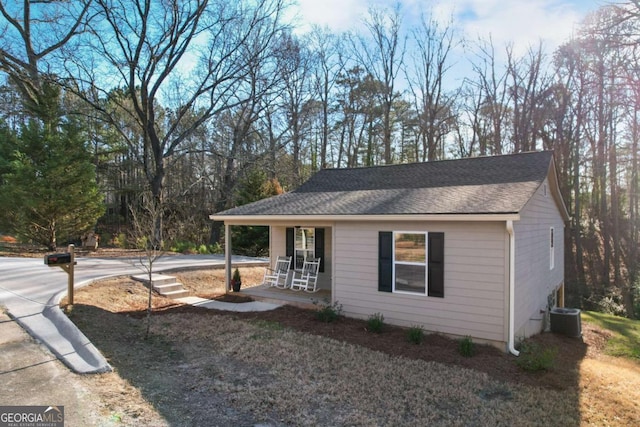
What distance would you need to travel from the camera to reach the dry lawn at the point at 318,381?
4.05m

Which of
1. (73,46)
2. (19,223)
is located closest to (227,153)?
(73,46)

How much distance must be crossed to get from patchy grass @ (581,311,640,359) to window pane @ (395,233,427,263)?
5.39m

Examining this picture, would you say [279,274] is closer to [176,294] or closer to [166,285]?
[176,294]

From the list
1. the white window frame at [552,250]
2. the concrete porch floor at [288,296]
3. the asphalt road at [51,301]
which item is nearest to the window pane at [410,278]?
the concrete porch floor at [288,296]

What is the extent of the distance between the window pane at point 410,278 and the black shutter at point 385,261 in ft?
0.53

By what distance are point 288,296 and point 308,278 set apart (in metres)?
0.82

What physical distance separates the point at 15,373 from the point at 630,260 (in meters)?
25.7

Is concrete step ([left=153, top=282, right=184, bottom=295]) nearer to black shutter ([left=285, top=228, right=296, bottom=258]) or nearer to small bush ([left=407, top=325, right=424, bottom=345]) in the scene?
black shutter ([left=285, top=228, right=296, bottom=258])

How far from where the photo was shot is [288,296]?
973 centimetres

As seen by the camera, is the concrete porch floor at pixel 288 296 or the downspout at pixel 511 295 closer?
the downspout at pixel 511 295

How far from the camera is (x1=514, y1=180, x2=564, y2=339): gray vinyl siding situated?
285 inches

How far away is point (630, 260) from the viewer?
20.5 metres

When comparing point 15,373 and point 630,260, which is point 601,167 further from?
point 15,373

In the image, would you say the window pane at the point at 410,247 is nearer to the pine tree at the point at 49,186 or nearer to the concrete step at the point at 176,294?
the concrete step at the point at 176,294
